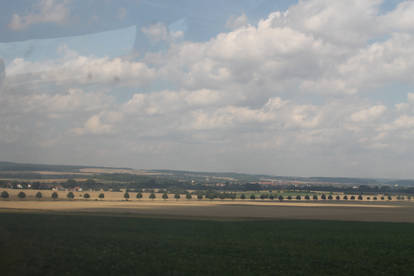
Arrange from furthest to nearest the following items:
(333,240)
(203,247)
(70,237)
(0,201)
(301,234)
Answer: (0,201), (301,234), (333,240), (70,237), (203,247)

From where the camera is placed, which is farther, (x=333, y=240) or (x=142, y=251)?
(x=333, y=240)

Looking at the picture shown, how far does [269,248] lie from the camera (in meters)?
31.0

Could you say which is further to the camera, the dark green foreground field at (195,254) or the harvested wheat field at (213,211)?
the harvested wheat field at (213,211)

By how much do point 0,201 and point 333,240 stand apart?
71666 millimetres

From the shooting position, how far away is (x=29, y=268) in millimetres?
19969

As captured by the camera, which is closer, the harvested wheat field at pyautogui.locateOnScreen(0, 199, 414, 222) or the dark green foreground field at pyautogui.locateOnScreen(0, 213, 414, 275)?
the dark green foreground field at pyautogui.locateOnScreen(0, 213, 414, 275)

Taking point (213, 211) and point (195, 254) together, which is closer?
point (195, 254)

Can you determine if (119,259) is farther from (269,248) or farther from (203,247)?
(269,248)

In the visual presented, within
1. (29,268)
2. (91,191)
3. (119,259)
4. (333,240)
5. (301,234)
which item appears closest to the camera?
(29,268)

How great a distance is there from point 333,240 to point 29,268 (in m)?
25.4

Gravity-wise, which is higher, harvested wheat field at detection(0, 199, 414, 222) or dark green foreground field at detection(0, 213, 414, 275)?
dark green foreground field at detection(0, 213, 414, 275)

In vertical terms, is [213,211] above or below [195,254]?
below

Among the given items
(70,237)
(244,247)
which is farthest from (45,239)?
(244,247)

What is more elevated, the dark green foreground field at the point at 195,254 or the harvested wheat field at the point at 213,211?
the dark green foreground field at the point at 195,254
